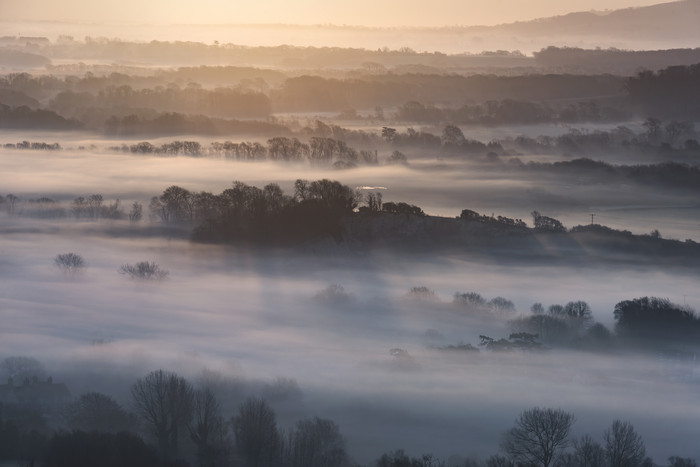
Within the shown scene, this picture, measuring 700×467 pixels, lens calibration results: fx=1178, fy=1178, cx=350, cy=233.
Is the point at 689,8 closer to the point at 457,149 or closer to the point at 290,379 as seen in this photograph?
the point at 457,149

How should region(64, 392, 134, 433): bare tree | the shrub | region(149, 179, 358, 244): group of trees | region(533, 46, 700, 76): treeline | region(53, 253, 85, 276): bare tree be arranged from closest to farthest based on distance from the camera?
region(64, 392, 134, 433): bare tree < the shrub < region(149, 179, 358, 244): group of trees < region(53, 253, 85, 276): bare tree < region(533, 46, 700, 76): treeline

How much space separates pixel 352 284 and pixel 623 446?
19.8 metres

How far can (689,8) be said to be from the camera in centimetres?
16225

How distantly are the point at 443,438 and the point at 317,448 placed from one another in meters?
2.47

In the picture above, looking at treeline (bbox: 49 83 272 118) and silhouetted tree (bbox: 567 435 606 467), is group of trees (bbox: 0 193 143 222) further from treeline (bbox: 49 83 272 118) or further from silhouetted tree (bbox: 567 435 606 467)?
treeline (bbox: 49 83 272 118)

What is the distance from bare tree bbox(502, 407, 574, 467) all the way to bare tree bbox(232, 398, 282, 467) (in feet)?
13.4

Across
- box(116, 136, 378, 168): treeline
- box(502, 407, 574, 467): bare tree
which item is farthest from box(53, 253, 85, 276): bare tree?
box(502, 407, 574, 467): bare tree

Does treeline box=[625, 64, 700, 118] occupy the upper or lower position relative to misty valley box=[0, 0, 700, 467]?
upper

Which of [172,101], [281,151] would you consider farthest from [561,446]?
[172,101]

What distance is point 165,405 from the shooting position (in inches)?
896

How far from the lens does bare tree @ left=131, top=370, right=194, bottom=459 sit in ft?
71.2

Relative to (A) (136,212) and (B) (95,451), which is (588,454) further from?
(A) (136,212)

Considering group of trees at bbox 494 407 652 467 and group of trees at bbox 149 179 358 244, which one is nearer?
group of trees at bbox 494 407 652 467

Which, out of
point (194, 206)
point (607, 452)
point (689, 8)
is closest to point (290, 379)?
point (607, 452)
